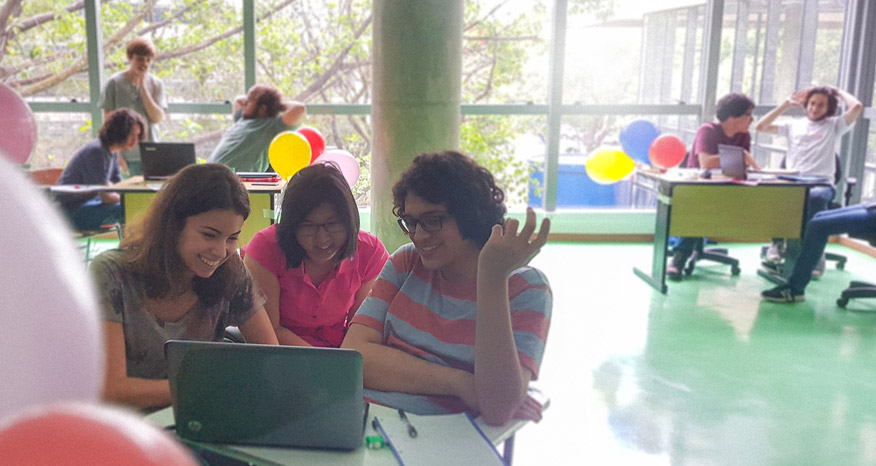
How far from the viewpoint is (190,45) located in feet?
21.1

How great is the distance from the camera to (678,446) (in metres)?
2.82

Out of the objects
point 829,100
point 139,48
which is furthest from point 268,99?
point 829,100

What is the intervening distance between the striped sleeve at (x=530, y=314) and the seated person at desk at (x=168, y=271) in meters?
0.71

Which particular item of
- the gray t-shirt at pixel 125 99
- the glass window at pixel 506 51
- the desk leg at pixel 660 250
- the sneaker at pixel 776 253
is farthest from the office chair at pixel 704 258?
the gray t-shirt at pixel 125 99

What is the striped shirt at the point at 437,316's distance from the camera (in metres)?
1.58

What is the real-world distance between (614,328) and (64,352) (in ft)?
13.0

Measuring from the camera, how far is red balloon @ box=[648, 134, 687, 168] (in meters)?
5.45

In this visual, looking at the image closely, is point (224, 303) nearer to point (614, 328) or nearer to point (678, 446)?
point (678, 446)

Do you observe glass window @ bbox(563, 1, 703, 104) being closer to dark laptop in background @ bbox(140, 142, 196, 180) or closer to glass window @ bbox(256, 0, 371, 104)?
glass window @ bbox(256, 0, 371, 104)

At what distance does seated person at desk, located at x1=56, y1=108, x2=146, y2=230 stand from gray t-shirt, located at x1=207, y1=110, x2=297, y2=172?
2.22ft

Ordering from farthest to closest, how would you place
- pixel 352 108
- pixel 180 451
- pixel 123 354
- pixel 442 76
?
pixel 352 108 → pixel 442 76 → pixel 123 354 → pixel 180 451

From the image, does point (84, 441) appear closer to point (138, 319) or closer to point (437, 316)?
point (437, 316)

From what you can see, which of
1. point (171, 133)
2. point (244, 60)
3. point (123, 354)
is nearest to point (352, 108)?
point (244, 60)

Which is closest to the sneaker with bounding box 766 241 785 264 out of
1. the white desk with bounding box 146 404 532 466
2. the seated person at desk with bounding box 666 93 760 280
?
the seated person at desk with bounding box 666 93 760 280
